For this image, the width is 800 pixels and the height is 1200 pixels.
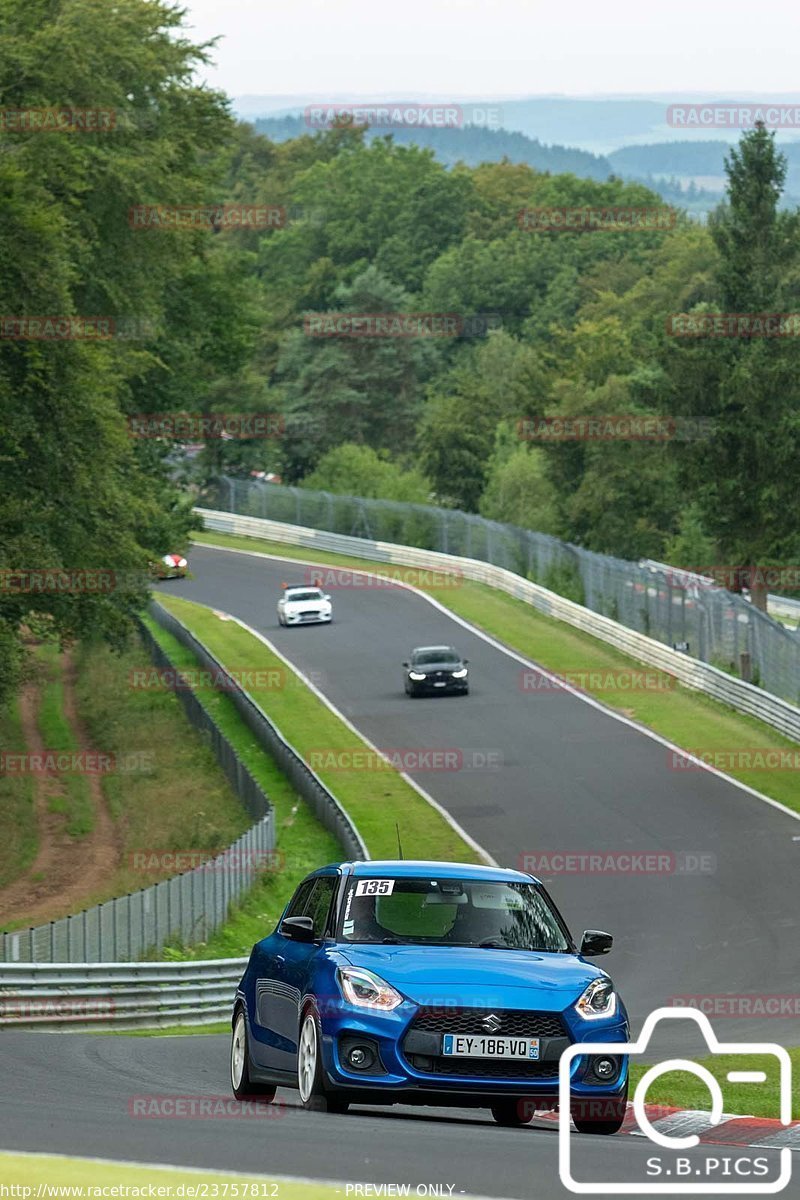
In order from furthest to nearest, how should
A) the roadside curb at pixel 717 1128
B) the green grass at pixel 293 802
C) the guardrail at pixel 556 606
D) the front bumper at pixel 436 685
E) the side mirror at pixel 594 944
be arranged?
1. the front bumper at pixel 436 685
2. the guardrail at pixel 556 606
3. the green grass at pixel 293 802
4. the side mirror at pixel 594 944
5. the roadside curb at pixel 717 1128

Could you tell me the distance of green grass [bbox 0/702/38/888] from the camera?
33.3m

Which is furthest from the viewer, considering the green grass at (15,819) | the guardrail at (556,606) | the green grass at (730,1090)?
the guardrail at (556,606)

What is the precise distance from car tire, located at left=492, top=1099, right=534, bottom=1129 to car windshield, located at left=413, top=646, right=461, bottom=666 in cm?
3860

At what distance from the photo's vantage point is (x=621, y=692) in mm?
49188

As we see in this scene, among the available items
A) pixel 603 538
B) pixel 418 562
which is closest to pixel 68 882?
pixel 418 562

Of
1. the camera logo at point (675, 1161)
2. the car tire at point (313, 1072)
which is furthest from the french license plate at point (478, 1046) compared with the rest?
the car tire at point (313, 1072)

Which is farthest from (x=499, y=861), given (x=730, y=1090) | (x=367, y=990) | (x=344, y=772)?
(x=367, y=990)

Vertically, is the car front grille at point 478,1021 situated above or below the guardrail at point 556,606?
above

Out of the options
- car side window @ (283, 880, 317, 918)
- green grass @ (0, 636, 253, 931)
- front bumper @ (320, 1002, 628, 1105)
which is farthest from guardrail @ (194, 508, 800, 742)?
front bumper @ (320, 1002, 628, 1105)

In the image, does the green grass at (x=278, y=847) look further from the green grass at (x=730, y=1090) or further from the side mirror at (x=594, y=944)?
the side mirror at (x=594, y=944)

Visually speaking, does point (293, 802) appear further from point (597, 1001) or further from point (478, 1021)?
point (478, 1021)

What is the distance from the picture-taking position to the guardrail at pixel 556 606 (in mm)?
46000

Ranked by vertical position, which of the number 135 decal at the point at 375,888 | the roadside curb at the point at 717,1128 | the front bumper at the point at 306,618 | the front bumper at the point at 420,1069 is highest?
the number 135 decal at the point at 375,888

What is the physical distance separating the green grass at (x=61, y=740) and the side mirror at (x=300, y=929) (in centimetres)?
2519
